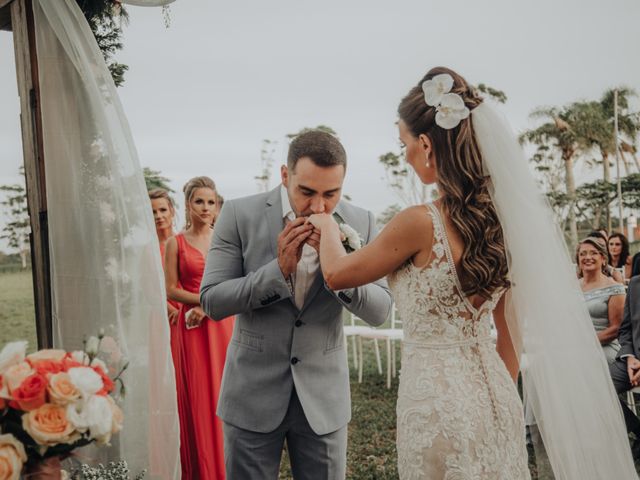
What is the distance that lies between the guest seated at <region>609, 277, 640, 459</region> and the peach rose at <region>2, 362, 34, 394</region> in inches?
199

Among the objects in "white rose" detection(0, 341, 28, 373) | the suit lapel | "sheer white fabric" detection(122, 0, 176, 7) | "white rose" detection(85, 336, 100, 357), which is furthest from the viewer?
→ "sheer white fabric" detection(122, 0, 176, 7)

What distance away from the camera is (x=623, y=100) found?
3003cm

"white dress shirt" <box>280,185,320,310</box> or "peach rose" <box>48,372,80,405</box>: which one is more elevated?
"white dress shirt" <box>280,185,320,310</box>

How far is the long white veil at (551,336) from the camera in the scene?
217 cm

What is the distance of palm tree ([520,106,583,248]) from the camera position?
3003 centimetres

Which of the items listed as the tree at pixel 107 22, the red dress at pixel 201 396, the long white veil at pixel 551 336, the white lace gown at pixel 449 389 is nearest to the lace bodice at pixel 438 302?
the white lace gown at pixel 449 389

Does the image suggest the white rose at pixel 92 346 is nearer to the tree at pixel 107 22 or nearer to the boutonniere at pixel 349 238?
the boutonniere at pixel 349 238

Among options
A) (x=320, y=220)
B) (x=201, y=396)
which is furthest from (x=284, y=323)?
(x=201, y=396)

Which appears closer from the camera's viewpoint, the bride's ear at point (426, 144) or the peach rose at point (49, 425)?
the peach rose at point (49, 425)

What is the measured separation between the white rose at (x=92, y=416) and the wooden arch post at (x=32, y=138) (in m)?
1.30

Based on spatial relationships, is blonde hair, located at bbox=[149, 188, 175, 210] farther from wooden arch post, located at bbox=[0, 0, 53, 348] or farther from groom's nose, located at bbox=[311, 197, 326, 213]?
groom's nose, located at bbox=[311, 197, 326, 213]

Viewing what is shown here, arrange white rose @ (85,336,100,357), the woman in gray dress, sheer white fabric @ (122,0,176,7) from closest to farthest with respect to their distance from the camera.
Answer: white rose @ (85,336,100,357), sheer white fabric @ (122,0,176,7), the woman in gray dress

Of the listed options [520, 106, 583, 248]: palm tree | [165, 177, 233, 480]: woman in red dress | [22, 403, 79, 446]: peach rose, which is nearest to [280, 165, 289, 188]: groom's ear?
[22, 403, 79, 446]: peach rose

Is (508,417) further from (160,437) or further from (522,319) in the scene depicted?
(160,437)
